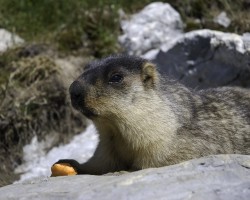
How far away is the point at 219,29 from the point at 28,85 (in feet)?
11.1

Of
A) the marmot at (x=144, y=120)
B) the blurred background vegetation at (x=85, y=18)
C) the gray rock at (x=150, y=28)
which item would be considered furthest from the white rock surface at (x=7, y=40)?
the marmot at (x=144, y=120)

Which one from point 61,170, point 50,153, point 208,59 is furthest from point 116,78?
point 50,153

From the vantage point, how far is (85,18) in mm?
12148

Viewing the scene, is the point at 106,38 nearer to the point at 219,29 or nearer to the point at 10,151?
the point at 219,29

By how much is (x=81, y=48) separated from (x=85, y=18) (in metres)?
0.59

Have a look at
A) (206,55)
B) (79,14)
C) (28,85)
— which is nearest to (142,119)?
(206,55)

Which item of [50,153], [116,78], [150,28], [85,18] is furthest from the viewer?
[85,18]

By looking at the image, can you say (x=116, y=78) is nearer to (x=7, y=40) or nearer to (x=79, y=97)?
(x=79, y=97)

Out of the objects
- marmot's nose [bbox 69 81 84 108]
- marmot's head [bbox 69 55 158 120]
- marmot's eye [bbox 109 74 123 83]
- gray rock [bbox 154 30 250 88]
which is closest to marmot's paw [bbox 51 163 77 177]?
marmot's head [bbox 69 55 158 120]

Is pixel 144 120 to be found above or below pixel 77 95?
below

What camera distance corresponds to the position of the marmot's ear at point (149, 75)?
24.1 ft

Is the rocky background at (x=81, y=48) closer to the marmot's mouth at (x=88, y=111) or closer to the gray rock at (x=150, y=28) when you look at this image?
the gray rock at (x=150, y=28)

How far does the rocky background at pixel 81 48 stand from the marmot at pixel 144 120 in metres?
2.50

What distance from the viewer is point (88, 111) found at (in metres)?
6.66
